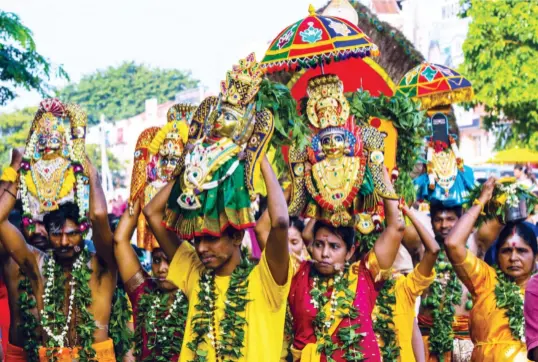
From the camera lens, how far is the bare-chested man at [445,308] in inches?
376

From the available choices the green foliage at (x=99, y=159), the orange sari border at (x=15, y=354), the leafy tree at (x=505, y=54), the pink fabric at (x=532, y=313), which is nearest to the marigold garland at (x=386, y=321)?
the orange sari border at (x=15, y=354)

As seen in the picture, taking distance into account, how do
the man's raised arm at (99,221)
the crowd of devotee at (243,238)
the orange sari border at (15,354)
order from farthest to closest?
the orange sari border at (15,354) → the man's raised arm at (99,221) → the crowd of devotee at (243,238)

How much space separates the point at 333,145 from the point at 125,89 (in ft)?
237

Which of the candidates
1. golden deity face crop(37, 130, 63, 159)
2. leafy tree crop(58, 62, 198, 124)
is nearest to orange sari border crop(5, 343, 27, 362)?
golden deity face crop(37, 130, 63, 159)

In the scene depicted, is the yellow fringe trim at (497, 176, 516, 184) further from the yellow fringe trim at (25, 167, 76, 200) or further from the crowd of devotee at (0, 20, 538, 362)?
the yellow fringe trim at (25, 167, 76, 200)

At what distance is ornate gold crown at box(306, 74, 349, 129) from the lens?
26.7 ft

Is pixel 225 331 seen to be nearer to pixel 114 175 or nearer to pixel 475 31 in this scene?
pixel 475 31

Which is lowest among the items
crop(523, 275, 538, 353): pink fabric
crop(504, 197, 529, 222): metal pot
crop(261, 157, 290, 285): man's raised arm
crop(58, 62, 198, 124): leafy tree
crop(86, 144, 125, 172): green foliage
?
crop(523, 275, 538, 353): pink fabric

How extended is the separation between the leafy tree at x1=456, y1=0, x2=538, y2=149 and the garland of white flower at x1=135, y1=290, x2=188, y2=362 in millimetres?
19494

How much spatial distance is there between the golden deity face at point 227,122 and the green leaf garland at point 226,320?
0.76 meters

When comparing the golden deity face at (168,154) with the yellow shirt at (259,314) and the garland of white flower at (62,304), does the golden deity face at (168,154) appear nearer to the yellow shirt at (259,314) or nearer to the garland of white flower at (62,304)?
the garland of white flower at (62,304)

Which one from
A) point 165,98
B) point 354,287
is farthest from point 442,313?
point 165,98

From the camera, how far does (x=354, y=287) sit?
295 inches

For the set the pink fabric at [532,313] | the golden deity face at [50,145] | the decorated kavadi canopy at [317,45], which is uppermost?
the decorated kavadi canopy at [317,45]
